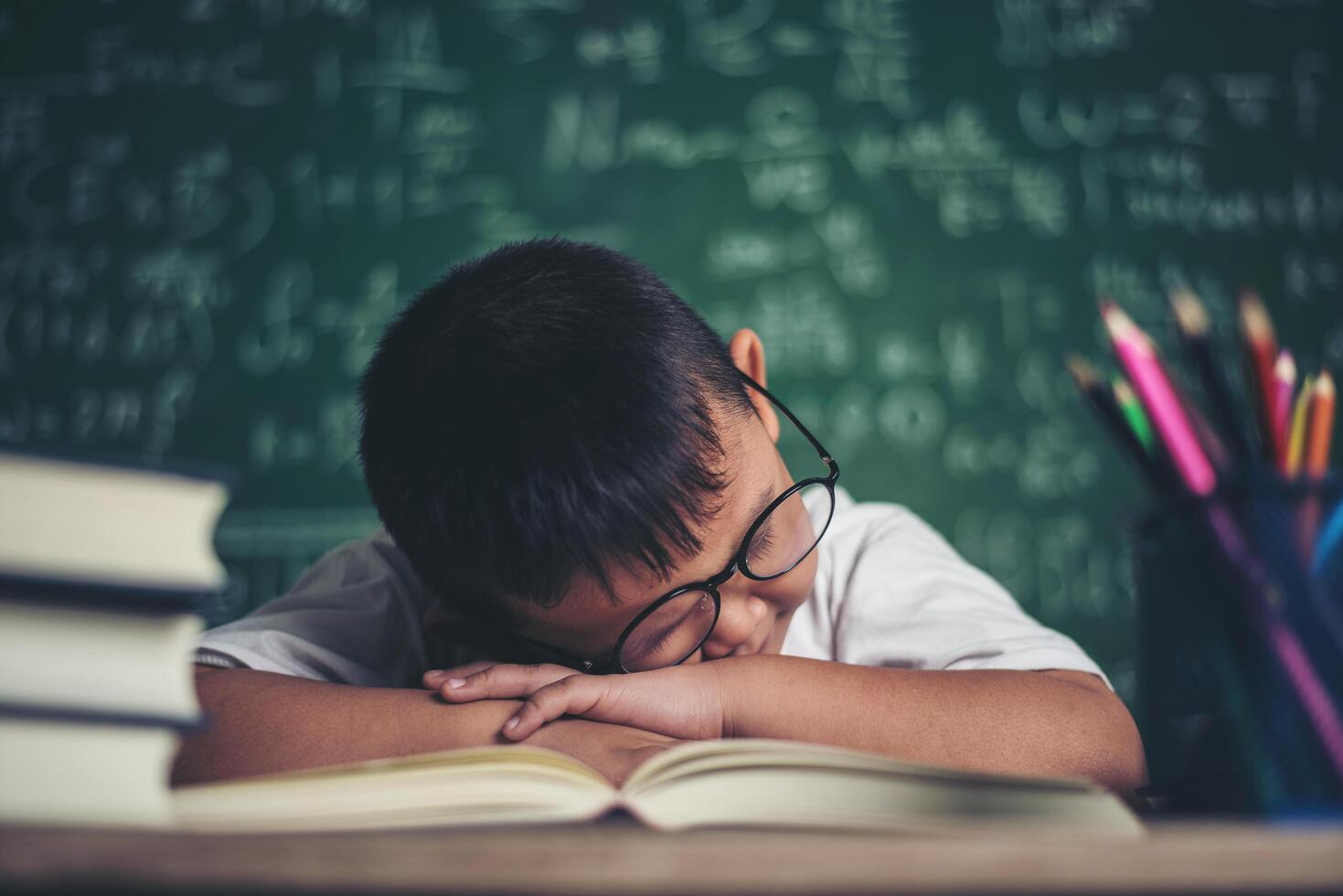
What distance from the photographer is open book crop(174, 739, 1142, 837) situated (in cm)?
33

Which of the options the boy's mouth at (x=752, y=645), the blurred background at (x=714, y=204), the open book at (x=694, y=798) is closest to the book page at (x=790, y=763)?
the open book at (x=694, y=798)

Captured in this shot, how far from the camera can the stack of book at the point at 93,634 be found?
0.32 m

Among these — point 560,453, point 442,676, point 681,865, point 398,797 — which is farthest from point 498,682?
point 681,865

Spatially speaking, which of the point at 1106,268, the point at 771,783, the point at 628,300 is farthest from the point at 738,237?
the point at 771,783

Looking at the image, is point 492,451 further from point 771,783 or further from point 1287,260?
point 1287,260

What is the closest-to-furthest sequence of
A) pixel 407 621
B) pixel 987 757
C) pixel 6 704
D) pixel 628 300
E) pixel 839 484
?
pixel 6 704 → pixel 987 757 → pixel 628 300 → pixel 407 621 → pixel 839 484

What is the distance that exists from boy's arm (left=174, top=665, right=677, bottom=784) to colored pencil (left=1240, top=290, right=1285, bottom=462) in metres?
0.36

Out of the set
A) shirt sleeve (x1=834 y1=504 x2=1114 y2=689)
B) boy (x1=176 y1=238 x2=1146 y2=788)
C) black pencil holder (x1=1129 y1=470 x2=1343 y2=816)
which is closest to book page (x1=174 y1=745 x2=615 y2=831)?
boy (x1=176 y1=238 x2=1146 y2=788)

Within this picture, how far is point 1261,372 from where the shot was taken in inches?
17.0

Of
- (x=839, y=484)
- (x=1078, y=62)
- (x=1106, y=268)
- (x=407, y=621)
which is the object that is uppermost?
(x=1078, y=62)

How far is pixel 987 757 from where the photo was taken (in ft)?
1.99

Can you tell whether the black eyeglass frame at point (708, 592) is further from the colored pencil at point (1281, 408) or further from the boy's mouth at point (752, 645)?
the colored pencil at point (1281, 408)

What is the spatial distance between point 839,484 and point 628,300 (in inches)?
46.1

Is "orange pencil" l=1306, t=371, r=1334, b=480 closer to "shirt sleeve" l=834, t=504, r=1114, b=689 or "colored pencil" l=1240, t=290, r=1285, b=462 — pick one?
"colored pencil" l=1240, t=290, r=1285, b=462
